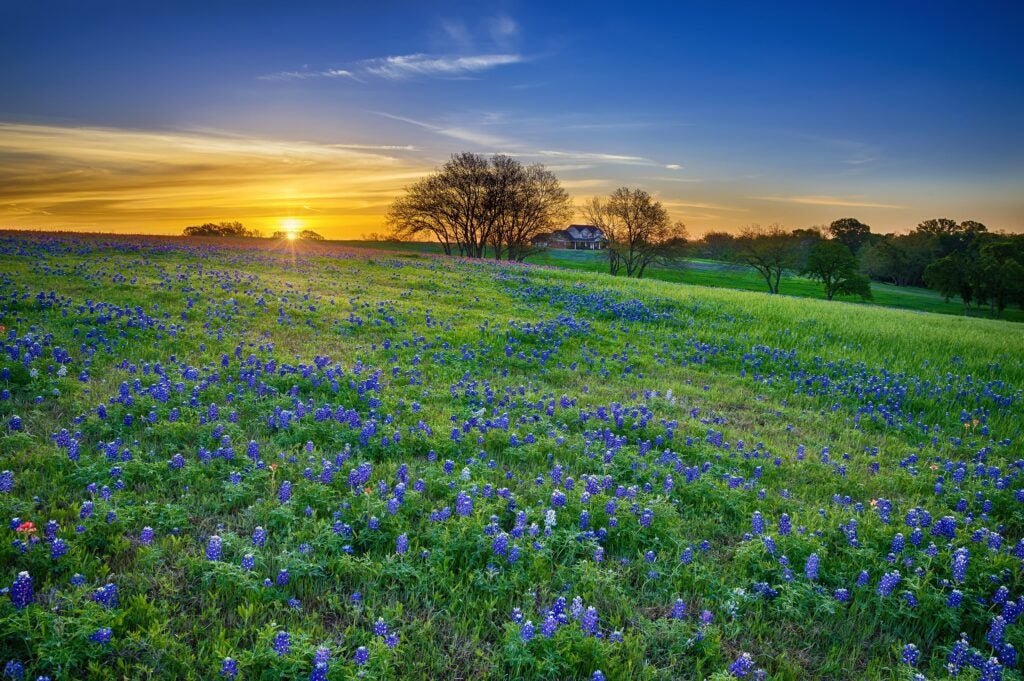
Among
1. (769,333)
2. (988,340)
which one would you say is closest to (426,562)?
(769,333)

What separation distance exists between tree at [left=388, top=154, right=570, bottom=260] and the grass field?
5507 millimetres

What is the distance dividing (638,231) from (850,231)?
292ft

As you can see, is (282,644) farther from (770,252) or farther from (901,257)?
(901,257)

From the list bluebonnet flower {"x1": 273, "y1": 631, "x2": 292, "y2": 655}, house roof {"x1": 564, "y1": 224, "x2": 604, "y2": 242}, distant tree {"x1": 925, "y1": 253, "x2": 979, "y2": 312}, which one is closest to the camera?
bluebonnet flower {"x1": 273, "y1": 631, "x2": 292, "y2": 655}

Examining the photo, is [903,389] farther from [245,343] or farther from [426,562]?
[245,343]

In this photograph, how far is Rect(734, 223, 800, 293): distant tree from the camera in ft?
254

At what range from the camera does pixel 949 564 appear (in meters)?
4.58

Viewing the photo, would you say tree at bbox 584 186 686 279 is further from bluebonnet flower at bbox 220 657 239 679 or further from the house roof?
the house roof

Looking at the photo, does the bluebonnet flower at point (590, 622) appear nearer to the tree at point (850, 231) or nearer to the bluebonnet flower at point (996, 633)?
the bluebonnet flower at point (996, 633)

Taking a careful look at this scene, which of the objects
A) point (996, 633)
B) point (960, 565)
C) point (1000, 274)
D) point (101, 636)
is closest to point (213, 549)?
point (101, 636)

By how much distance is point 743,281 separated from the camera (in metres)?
90.8

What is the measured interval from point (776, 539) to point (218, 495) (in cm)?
497

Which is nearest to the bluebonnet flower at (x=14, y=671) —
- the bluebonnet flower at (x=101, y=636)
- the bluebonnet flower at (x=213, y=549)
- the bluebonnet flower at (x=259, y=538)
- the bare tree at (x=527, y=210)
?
the bluebonnet flower at (x=101, y=636)

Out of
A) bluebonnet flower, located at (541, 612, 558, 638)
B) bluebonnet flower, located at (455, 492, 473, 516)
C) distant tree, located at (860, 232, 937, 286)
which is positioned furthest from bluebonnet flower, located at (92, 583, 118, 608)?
distant tree, located at (860, 232, 937, 286)
